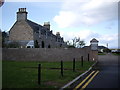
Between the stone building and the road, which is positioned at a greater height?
the stone building

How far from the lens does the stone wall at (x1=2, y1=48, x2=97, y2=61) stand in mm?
28578

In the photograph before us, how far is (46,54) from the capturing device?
29.4 m

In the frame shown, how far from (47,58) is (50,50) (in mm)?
1250

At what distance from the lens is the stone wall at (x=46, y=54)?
93.8ft

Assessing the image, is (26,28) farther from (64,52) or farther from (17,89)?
Answer: (17,89)

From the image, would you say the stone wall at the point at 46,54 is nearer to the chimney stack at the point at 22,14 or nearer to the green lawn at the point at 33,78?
the green lawn at the point at 33,78

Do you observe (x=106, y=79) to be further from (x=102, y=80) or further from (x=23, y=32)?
(x=23, y=32)

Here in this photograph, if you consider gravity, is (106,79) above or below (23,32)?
below

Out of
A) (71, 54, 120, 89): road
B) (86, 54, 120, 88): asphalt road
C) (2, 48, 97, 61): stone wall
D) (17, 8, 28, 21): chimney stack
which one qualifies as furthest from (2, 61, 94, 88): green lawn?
(17, 8, 28, 21): chimney stack

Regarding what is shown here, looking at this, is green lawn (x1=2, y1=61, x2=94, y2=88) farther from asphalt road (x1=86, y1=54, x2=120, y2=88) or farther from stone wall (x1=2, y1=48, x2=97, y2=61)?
stone wall (x1=2, y1=48, x2=97, y2=61)


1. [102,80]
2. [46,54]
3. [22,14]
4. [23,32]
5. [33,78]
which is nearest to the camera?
[102,80]

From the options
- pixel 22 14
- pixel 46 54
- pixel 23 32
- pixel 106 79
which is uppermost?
pixel 22 14

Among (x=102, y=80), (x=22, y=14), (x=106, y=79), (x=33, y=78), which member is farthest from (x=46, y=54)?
(x=22, y=14)

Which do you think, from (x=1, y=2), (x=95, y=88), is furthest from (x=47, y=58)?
(x=1, y=2)
